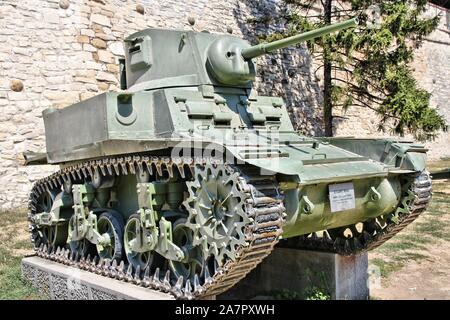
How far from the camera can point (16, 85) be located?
10.2m

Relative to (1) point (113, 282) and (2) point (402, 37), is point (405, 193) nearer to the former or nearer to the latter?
(1) point (113, 282)

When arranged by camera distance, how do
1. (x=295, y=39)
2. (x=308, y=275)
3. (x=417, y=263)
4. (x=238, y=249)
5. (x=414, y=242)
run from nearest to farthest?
(x=238, y=249)
(x=295, y=39)
(x=308, y=275)
(x=417, y=263)
(x=414, y=242)

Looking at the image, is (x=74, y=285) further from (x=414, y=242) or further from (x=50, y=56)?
(x=50, y=56)

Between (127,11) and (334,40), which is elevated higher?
(127,11)

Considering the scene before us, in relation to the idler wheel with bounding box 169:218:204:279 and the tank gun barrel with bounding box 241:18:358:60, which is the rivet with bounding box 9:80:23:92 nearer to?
the tank gun barrel with bounding box 241:18:358:60

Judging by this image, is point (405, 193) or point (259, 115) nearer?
point (405, 193)

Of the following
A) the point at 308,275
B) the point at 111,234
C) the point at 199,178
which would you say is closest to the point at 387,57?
the point at 308,275

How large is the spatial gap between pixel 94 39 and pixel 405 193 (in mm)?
8851

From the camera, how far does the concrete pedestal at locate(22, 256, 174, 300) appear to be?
4.21 metres

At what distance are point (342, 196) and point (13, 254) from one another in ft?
15.5

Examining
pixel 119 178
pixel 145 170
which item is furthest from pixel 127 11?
pixel 145 170

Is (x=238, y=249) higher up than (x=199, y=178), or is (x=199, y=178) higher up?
(x=199, y=178)

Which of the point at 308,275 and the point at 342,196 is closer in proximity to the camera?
the point at 342,196

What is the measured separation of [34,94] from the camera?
34.3 ft
